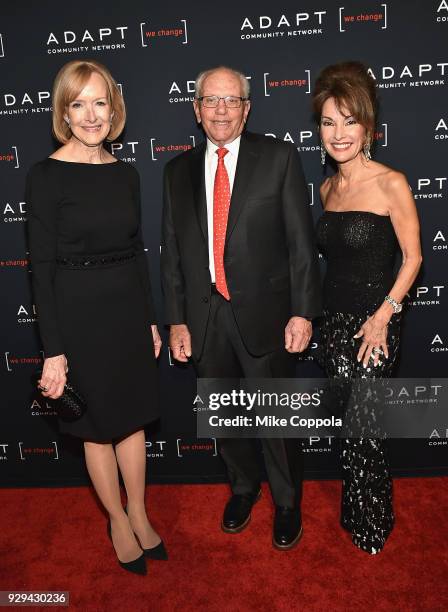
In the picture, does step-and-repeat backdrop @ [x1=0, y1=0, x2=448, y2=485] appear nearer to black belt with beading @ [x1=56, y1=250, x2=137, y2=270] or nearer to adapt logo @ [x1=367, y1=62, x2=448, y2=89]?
adapt logo @ [x1=367, y1=62, x2=448, y2=89]

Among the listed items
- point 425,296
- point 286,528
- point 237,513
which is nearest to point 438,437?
point 425,296

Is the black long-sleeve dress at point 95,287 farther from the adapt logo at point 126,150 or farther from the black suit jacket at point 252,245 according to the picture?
the adapt logo at point 126,150

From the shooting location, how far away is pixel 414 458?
124 inches

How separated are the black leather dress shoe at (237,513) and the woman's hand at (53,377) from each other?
113 centimetres

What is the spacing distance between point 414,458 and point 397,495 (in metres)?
0.30

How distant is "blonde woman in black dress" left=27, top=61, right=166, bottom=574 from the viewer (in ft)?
6.85

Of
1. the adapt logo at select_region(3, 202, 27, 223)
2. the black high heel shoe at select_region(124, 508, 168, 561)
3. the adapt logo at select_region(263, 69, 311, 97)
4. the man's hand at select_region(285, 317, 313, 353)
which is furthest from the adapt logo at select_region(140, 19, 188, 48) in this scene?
the black high heel shoe at select_region(124, 508, 168, 561)

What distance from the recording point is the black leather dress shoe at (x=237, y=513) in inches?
106

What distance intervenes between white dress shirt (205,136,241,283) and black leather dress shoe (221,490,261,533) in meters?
1.18

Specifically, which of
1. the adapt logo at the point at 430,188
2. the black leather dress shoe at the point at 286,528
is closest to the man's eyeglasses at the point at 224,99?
the adapt logo at the point at 430,188

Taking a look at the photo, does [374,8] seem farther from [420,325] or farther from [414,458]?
[414,458]

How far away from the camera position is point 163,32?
2652mm

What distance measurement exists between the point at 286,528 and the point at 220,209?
152 cm

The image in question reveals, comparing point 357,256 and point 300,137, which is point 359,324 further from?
point 300,137
